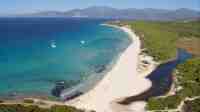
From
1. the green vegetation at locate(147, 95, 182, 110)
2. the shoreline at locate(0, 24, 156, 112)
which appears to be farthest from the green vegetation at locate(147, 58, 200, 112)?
the shoreline at locate(0, 24, 156, 112)

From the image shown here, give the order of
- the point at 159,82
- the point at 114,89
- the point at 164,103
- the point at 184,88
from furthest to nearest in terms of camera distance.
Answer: the point at 159,82
the point at 114,89
the point at 184,88
the point at 164,103

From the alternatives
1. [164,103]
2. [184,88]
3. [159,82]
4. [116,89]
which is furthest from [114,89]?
[184,88]

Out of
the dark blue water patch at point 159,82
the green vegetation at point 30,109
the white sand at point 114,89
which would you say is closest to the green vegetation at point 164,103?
the white sand at point 114,89

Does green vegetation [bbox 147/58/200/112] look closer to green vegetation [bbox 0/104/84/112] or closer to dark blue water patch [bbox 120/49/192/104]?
dark blue water patch [bbox 120/49/192/104]

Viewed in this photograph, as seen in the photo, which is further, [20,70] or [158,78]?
[20,70]

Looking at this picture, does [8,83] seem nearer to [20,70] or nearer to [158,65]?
[20,70]

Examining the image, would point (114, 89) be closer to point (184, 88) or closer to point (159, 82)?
point (159, 82)

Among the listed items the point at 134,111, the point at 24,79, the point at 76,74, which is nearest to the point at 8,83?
the point at 24,79
